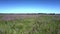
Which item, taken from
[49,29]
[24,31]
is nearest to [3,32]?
[24,31]

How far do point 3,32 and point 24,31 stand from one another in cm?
88

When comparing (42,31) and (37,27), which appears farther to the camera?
(37,27)

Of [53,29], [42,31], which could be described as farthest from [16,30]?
[53,29]

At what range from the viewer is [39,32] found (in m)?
5.84

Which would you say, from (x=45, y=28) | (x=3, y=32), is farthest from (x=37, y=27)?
(x=3, y=32)

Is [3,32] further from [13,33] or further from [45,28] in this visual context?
[45,28]

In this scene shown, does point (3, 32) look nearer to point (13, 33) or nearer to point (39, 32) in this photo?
point (13, 33)

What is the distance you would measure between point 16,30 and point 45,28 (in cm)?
129

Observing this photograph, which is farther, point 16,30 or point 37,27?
point 37,27

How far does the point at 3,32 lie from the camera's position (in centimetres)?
569

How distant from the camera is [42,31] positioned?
5.95 metres

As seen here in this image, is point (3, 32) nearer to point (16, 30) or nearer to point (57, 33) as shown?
point (16, 30)

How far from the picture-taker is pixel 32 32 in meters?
5.82

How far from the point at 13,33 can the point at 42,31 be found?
1223 millimetres
